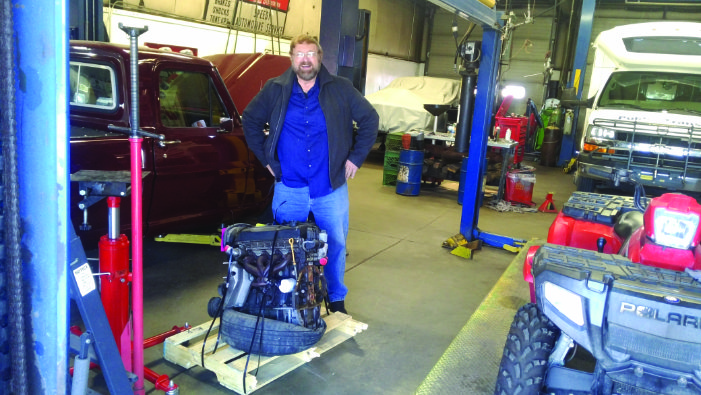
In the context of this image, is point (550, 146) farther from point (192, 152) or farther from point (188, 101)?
point (192, 152)

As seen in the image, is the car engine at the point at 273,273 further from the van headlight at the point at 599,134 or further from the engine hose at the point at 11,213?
the van headlight at the point at 599,134

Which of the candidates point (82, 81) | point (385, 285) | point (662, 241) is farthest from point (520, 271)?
point (82, 81)

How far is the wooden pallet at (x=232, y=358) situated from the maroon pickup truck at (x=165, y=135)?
1242mm

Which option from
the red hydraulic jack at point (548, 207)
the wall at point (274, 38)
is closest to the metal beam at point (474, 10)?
the red hydraulic jack at point (548, 207)

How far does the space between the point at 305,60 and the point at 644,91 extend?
20.6ft

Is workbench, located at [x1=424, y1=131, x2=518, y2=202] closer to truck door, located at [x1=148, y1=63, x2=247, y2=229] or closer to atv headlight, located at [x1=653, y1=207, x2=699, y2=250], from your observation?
truck door, located at [x1=148, y1=63, x2=247, y2=229]

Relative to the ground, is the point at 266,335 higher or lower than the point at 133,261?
lower

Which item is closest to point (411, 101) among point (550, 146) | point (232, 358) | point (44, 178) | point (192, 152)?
point (550, 146)

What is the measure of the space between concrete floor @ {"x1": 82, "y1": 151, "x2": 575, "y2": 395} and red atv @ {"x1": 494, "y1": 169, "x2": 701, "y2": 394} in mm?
714

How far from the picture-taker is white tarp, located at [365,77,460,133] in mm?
11797

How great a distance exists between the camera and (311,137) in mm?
3471

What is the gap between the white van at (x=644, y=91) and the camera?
21.2ft

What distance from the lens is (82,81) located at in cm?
422

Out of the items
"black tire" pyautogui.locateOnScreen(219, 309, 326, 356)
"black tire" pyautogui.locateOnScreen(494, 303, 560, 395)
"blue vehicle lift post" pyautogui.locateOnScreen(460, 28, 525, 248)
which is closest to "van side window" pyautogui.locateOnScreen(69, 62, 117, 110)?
"black tire" pyautogui.locateOnScreen(219, 309, 326, 356)
